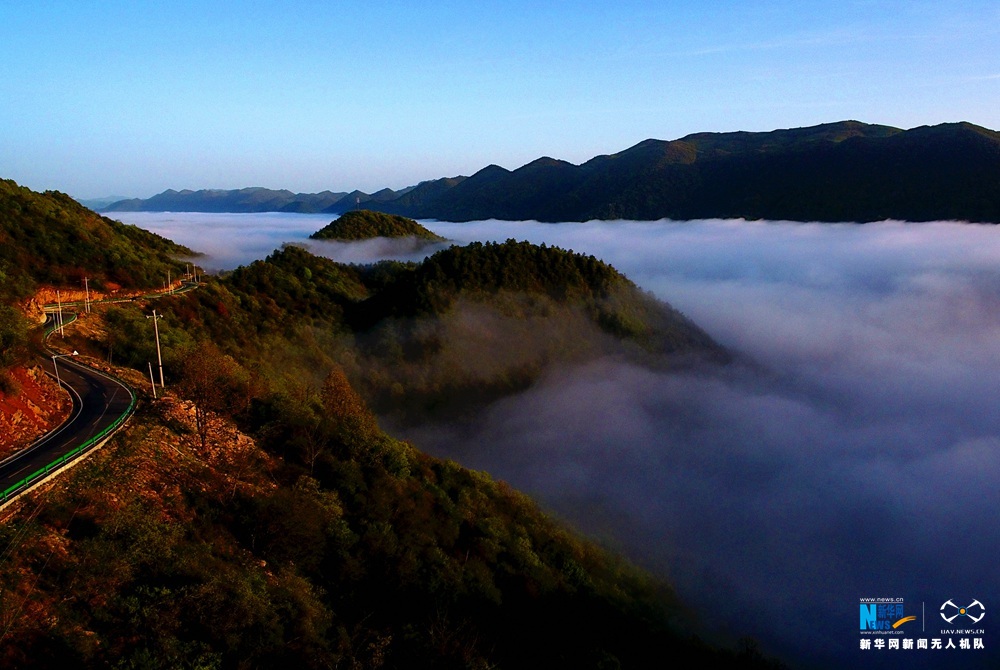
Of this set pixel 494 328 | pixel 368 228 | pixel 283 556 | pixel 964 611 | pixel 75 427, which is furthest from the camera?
pixel 368 228

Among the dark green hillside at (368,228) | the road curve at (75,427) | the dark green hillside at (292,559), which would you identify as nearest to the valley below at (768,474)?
the dark green hillside at (292,559)

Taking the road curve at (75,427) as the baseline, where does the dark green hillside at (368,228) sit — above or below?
above

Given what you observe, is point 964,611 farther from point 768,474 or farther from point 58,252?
point 58,252

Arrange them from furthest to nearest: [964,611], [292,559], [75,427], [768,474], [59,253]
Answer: [768,474] < [59,253] < [964,611] < [75,427] < [292,559]

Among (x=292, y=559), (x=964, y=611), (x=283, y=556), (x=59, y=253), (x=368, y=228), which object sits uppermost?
(x=368, y=228)

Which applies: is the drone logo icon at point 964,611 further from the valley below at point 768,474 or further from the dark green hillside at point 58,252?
the dark green hillside at point 58,252

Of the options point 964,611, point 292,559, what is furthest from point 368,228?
point 292,559

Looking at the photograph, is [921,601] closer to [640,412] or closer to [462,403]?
[640,412]
